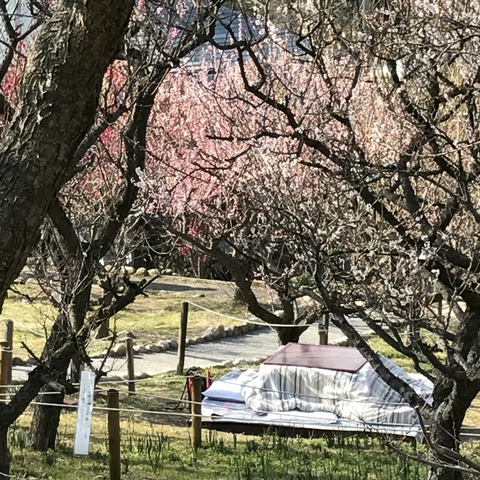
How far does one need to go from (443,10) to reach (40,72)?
10.9ft

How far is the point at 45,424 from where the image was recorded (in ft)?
24.3

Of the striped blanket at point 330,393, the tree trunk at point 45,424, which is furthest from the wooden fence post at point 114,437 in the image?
the striped blanket at point 330,393

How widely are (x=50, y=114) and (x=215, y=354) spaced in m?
10.8

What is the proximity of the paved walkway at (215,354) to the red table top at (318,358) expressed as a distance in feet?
7.52

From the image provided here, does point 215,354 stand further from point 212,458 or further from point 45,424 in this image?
point 45,424

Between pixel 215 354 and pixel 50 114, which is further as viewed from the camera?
pixel 215 354

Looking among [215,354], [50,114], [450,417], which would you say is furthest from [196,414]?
[215,354]

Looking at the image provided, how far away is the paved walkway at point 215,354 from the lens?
11898mm

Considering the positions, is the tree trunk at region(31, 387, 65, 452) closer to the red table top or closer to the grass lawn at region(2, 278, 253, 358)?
the red table top

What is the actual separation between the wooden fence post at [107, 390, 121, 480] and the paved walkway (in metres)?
4.20

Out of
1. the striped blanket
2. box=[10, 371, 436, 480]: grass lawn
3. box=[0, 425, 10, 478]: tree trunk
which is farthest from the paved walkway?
box=[0, 425, 10, 478]: tree trunk

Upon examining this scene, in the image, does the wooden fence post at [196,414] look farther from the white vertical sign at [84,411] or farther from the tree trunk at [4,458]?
the tree trunk at [4,458]

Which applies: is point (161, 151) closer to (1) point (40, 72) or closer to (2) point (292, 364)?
(2) point (292, 364)

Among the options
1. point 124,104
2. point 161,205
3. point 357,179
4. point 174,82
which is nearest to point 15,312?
point 174,82
